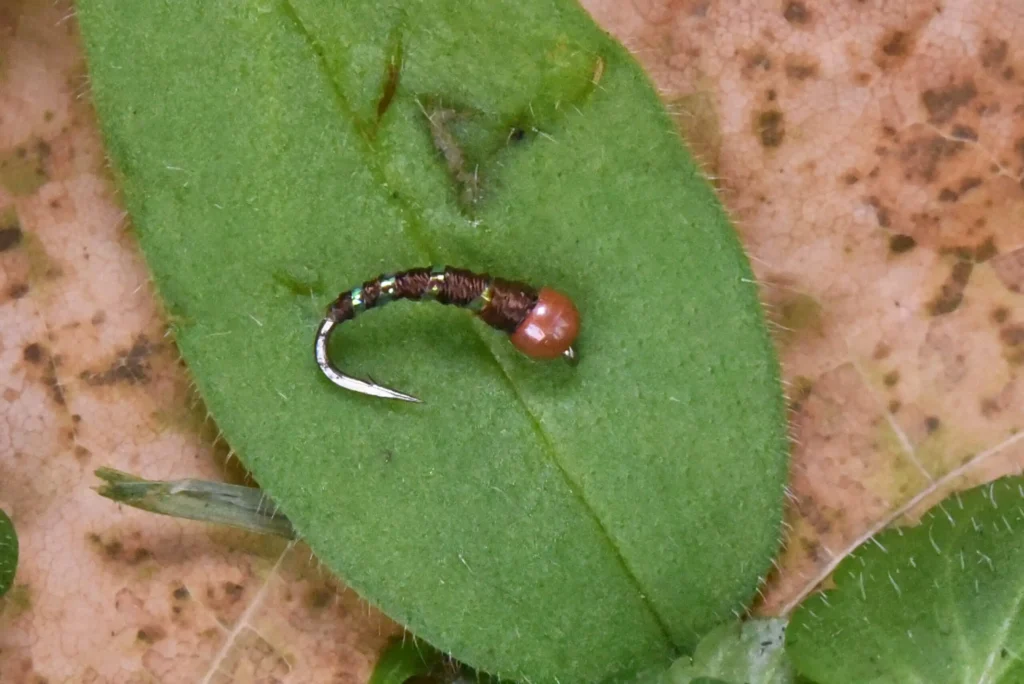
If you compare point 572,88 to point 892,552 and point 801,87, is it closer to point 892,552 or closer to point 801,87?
point 801,87

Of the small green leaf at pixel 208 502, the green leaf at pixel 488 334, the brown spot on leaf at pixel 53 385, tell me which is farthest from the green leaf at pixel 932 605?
the brown spot on leaf at pixel 53 385

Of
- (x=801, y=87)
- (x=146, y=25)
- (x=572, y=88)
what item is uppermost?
(x=801, y=87)

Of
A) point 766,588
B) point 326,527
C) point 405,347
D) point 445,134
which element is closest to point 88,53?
point 445,134

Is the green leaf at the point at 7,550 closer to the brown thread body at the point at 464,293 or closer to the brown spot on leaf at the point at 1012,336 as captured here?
the brown thread body at the point at 464,293

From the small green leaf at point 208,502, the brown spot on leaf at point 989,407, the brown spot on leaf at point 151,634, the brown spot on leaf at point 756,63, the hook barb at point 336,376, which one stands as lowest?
the brown spot on leaf at point 151,634

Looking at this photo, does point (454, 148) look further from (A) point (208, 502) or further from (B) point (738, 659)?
(B) point (738, 659)
